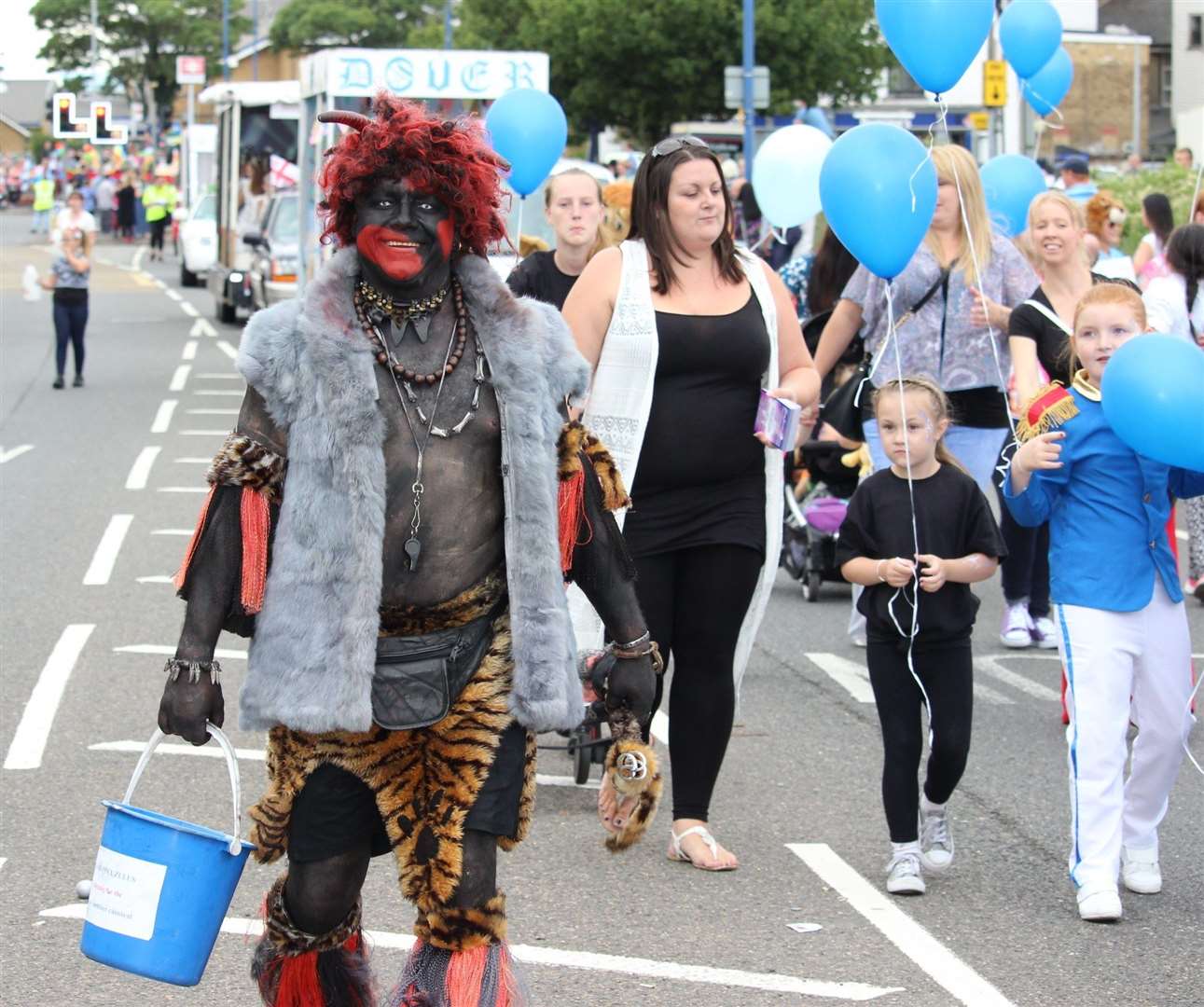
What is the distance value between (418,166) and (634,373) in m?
1.73

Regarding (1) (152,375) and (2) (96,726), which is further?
(1) (152,375)

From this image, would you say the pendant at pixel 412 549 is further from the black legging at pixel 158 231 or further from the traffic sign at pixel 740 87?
the black legging at pixel 158 231

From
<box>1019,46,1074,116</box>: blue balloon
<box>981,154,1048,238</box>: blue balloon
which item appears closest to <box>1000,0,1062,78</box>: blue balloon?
<box>1019,46,1074,116</box>: blue balloon

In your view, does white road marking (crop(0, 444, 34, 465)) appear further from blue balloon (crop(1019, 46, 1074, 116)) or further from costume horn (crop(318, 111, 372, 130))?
costume horn (crop(318, 111, 372, 130))

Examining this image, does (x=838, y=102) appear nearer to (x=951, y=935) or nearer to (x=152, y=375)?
(x=152, y=375)

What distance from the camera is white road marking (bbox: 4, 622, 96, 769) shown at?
22.7 ft

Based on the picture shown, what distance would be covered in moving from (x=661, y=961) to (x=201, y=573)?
1.81 m

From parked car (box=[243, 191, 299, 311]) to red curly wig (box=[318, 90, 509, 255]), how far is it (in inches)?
746

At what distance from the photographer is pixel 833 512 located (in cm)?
1013

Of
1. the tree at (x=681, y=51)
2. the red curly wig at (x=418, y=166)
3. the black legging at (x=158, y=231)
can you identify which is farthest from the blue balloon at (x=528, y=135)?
the black legging at (x=158, y=231)

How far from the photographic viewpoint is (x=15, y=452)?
1560 cm

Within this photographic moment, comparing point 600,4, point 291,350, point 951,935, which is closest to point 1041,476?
point 951,935

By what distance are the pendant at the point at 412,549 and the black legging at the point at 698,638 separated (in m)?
1.85

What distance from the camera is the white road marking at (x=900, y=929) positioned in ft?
15.3
